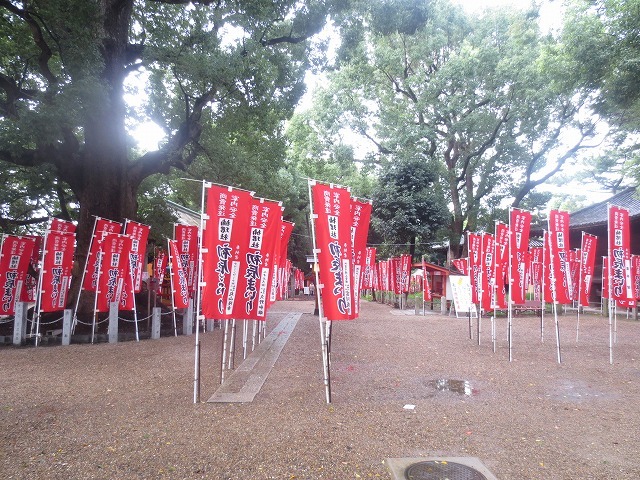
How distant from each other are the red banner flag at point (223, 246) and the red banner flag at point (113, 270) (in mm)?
5566

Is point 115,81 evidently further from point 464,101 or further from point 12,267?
point 464,101

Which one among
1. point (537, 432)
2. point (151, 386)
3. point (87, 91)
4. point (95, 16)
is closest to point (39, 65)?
point (95, 16)

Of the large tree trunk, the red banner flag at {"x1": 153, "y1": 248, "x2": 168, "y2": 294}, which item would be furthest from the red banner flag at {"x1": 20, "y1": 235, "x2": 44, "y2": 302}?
the red banner flag at {"x1": 153, "y1": 248, "x2": 168, "y2": 294}

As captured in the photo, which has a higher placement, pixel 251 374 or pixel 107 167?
pixel 107 167

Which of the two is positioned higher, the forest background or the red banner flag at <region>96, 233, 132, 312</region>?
the forest background

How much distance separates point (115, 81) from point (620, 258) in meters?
13.4

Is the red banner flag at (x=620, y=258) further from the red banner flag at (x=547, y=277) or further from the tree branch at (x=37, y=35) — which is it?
the tree branch at (x=37, y=35)

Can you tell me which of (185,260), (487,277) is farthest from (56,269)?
(487,277)

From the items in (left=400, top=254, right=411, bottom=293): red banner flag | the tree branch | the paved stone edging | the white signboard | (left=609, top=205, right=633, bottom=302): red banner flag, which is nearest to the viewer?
the paved stone edging

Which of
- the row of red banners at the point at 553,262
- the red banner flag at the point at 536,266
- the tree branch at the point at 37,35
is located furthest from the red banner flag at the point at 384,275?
the tree branch at the point at 37,35

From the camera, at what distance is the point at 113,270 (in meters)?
10.4

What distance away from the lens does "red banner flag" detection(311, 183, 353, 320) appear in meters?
5.66

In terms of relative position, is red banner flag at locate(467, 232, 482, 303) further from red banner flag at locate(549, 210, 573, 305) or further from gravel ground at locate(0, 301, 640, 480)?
gravel ground at locate(0, 301, 640, 480)

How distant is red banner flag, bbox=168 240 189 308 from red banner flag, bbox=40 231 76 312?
247 centimetres
